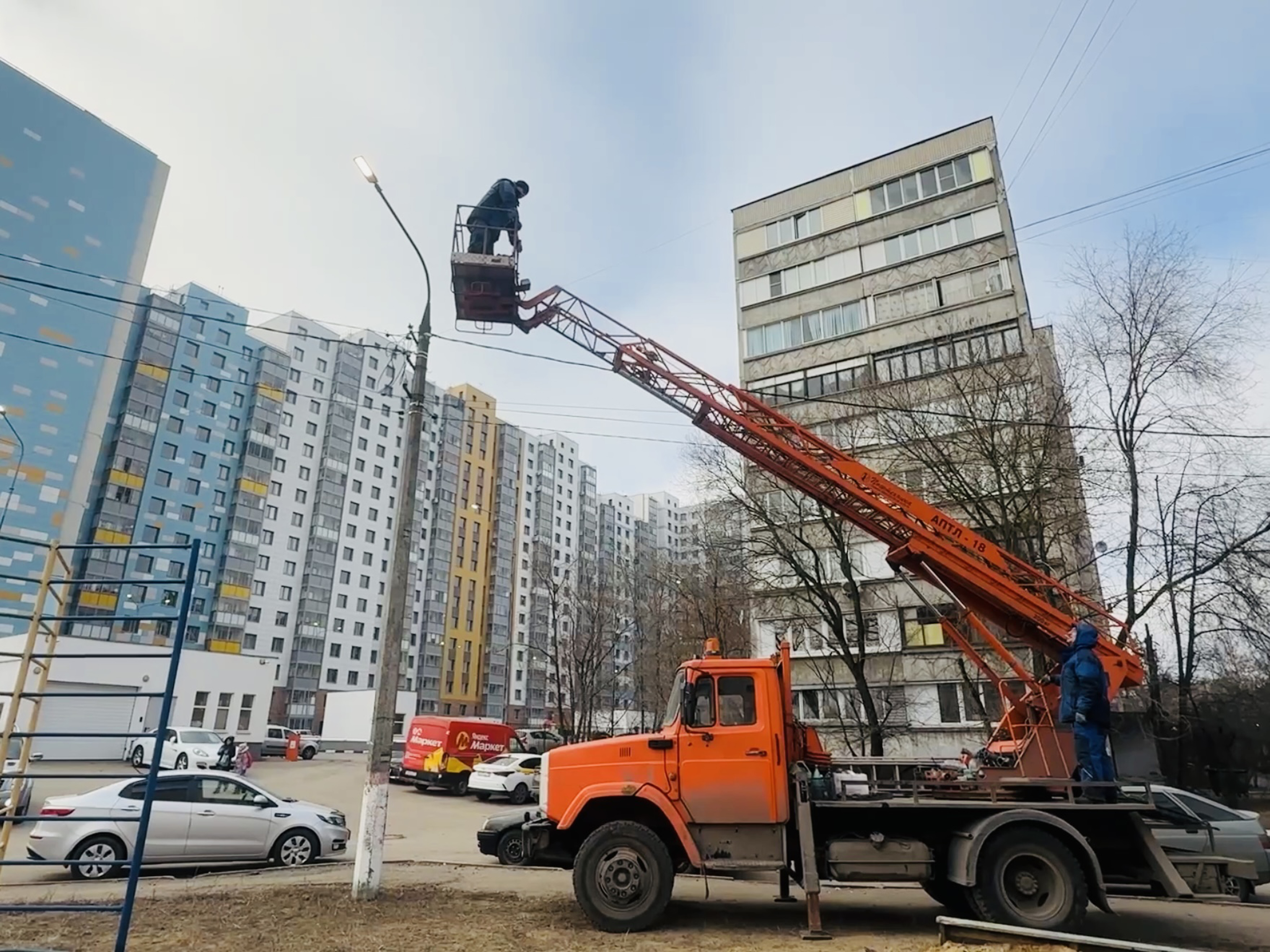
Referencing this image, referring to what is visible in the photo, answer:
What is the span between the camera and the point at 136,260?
56.8 meters

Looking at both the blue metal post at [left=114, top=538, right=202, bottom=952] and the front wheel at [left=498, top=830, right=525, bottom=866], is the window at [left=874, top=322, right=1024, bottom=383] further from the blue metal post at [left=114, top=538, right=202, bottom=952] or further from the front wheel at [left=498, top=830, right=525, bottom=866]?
the blue metal post at [left=114, top=538, right=202, bottom=952]

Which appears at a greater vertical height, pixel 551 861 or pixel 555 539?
pixel 555 539

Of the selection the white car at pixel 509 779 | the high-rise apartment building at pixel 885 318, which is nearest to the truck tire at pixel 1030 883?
the high-rise apartment building at pixel 885 318

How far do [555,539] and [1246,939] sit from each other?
86818 millimetres

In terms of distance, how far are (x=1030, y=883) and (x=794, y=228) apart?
30.3m

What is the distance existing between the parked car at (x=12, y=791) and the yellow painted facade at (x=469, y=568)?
55199mm

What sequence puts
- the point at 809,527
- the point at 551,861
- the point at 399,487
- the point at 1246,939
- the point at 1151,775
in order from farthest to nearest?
the point at 809,527 < the point at 1151,775 < the point at 399,487 < the point at 551,861 < the point at 1246,939

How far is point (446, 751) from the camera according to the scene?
969 inches

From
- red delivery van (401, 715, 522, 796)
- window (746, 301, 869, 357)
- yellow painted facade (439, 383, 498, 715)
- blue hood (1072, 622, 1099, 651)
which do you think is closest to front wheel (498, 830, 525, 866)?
blue hood (1072, 622, 1099, 651)

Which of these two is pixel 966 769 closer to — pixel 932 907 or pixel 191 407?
pixel 932 907

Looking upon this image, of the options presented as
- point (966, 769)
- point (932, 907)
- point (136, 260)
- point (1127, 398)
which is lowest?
point (932, 907)

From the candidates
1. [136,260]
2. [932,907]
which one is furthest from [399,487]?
[136,260]

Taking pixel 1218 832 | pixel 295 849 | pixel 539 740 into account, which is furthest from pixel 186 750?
pixel 1218 832

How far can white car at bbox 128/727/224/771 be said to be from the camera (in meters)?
26.0
